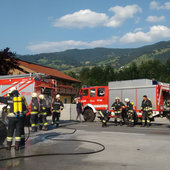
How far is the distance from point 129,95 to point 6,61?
59.1ft

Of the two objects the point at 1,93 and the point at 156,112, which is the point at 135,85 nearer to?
the point at 156,112

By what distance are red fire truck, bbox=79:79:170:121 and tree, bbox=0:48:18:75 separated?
14.1m

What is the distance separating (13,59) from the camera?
28516 mm

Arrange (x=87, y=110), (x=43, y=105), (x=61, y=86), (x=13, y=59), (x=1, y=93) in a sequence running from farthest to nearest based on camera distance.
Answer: (x=61, y=86) → (x=13, y=59) → (x=87, y=110) → (x=1, y=93) → (x=43, y=105)

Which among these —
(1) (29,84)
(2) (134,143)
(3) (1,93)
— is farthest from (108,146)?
(3) (1,93)

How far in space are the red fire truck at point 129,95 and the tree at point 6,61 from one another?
46.2 feet

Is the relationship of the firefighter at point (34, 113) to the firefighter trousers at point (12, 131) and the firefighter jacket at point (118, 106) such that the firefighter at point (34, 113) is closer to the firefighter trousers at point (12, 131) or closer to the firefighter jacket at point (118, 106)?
the firefighter trousers at point (12, 131)

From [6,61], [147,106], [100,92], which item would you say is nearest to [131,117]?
[147,106]

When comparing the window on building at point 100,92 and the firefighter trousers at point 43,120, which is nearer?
the firefighter trousers at point 43,120

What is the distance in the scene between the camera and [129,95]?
15.0 meters

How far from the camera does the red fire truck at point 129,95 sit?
14.0 metres

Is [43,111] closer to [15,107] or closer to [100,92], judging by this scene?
[15,107]

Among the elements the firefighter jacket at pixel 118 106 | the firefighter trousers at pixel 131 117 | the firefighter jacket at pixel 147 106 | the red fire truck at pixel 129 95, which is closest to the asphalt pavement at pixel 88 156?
the firefighter jacket at pixel 147 106

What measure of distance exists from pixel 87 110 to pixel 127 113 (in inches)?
132
